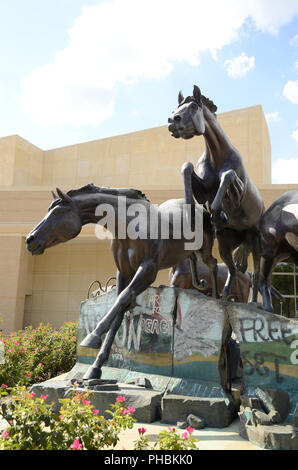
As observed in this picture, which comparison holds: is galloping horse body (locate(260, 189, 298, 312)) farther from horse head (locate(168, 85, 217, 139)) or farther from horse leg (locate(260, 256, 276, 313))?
horse head (locate(168, 85, 217, 139))

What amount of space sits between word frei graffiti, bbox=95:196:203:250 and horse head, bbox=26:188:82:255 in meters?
0.33

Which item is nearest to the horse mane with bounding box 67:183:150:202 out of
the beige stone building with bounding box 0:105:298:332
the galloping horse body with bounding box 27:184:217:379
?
the galloping horse body with bounding box 27:184:217:379

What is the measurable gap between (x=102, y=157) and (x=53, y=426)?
20523 millimetres

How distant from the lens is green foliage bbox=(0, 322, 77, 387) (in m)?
7.47

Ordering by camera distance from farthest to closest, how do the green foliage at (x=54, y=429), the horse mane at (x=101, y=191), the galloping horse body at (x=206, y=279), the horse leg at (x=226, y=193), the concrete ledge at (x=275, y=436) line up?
the galloping horse body at (x=206, y=279) → the horse mane at (x=101, y=191) → the horse leg at (x=226, y=193) → the concrete ledge at (x=275, y=436) → the green foliage at (x=54, y=429)

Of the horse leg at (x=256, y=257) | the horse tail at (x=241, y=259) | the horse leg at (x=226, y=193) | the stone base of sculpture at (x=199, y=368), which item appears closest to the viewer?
the stone base of sculpture at (x=199, y=368)

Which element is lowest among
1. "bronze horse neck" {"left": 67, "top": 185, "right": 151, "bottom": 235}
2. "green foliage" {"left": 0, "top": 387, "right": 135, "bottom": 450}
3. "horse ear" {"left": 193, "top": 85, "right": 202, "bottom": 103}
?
"green foliage" {"left": 0, "top": 387, "right": 135, "bottom": 450}

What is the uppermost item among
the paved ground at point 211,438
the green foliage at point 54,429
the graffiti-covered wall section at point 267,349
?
the graffiti-covered wall section at point 267,349

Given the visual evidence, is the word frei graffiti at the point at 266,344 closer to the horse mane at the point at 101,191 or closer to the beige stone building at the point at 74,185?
the horse mane at the point at 101,191

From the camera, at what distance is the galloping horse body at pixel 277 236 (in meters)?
4.88

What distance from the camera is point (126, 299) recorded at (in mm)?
4754

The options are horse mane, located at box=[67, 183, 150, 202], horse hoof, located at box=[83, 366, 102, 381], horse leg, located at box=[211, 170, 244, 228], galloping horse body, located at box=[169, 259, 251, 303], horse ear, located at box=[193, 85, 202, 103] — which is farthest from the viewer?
galloping horse body, located at box=[169, 259, 251, 303]

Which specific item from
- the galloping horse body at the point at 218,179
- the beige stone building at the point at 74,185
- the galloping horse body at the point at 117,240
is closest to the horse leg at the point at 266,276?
the galloping horse body at the point at 218,179

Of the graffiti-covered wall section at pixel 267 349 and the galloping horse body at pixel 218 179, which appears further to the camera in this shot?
the galloping horse body at pixel 218 179
